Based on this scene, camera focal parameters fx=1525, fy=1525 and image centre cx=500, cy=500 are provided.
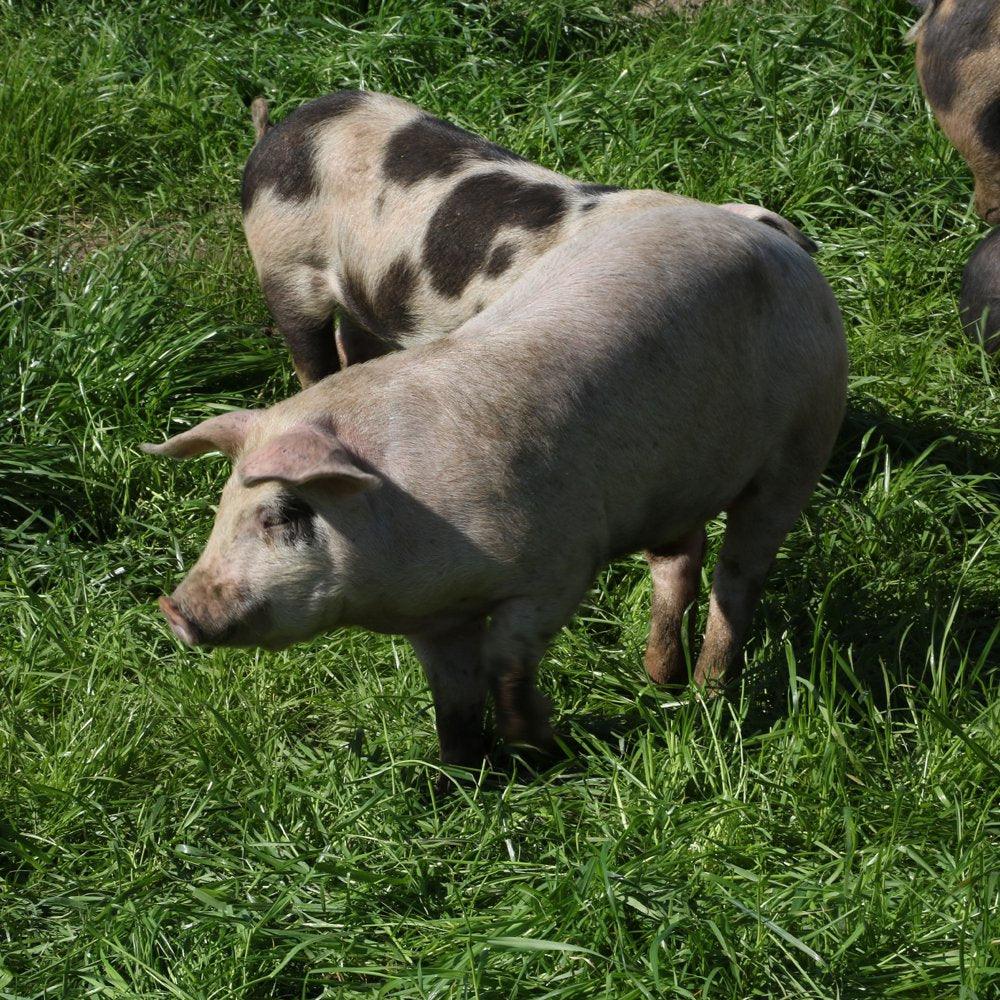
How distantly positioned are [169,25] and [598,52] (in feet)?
7.14

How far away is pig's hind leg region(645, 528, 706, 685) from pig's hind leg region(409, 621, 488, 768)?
72 centimetres

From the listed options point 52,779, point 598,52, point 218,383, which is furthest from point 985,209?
point 52,779

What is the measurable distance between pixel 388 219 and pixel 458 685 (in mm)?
1805

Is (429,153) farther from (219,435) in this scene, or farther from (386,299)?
(219,435)

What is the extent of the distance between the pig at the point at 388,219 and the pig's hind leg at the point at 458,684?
1281mm

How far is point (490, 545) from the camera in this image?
11.8 ft

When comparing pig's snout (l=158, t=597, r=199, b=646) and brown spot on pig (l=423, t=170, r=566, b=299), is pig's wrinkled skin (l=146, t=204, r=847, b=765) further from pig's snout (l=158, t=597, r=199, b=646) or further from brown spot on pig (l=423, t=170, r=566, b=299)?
brown spot on pig (l=423, t=170, r=566, b=299)

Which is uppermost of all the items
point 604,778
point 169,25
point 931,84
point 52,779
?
point 931,84

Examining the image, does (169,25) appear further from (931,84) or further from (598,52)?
(931,84)

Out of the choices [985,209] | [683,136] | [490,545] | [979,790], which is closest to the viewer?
[490,545]

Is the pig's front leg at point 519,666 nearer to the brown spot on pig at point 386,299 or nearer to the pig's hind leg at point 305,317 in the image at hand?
the brown spot on pig at point 386,299

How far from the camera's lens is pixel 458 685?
13.3ft

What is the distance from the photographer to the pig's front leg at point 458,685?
4.03m

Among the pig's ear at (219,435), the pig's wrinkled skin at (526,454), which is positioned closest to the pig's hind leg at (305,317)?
the pig's wrinkled skin at (526,454)
